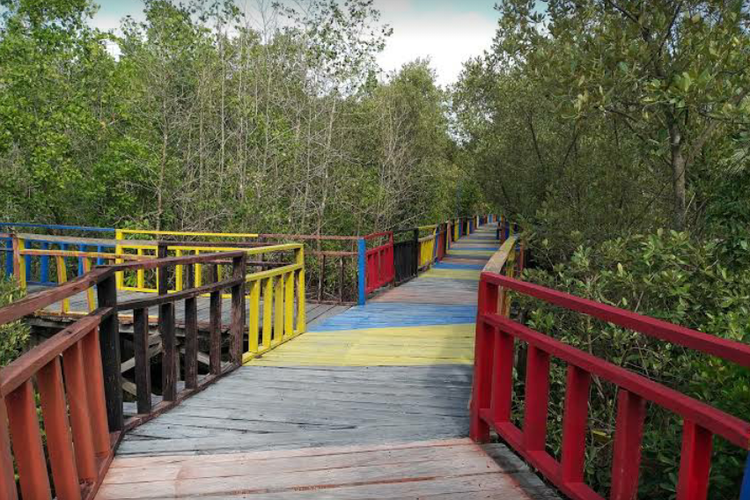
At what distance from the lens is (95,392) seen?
271 cm

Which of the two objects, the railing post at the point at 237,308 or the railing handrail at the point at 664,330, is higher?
the railing handrail at the point at 664,330

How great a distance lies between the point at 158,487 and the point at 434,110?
65.3 feet

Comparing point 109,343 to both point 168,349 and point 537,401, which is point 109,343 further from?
point 537,401

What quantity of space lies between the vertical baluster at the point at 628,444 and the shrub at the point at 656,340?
1161 millimetres

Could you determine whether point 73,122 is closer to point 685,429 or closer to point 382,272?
point 382,272

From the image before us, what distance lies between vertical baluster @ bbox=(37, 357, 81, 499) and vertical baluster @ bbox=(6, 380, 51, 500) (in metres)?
0.19

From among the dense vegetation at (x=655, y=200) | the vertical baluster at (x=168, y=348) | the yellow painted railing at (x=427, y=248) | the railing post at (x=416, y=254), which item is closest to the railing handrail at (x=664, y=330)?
the dense vegetation at (x=655, y=200)

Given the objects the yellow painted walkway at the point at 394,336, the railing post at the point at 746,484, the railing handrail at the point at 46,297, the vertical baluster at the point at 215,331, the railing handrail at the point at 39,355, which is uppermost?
the railing handrail at the point at 46,297

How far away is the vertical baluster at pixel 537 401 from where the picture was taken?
2.57 m

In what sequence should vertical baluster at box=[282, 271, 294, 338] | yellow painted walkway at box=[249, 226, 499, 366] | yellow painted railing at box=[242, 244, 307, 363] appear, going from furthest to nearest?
vertical baluster at box=[282, 271, 294, 338]
yellow painted walkway at box=[249, 226, 499, 366]
yellow painted railing at box=[242, 244, 307, 363]

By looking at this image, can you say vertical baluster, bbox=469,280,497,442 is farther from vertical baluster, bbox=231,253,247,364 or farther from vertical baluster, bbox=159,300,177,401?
vertical baluster, bbox=231,253,247,364

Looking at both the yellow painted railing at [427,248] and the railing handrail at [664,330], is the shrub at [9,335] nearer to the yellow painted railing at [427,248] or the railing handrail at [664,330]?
the railing handrail at [664,330]

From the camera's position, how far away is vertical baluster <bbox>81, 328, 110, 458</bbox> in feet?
8.79

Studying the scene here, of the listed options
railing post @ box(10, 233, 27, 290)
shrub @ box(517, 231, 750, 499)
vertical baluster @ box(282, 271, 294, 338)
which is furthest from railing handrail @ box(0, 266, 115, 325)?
railing post @ box(10, 233, 27, 290)
